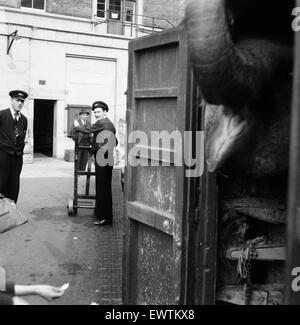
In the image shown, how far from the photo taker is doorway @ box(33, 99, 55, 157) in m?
20.4

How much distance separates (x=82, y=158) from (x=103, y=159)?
1.18 meters

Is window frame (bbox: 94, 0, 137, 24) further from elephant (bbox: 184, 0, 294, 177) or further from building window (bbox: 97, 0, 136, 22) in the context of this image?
elephant (bbox: 184, 0, 294, 177)

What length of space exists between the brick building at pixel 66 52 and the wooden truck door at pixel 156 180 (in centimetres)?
1387

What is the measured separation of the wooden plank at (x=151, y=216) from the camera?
9.46 feet

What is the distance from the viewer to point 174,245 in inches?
108

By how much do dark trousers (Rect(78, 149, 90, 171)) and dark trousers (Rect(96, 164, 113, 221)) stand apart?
91cm

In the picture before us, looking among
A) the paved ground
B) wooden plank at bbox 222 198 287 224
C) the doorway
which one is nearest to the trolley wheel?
the paved ground

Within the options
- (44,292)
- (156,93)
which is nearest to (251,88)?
(156,93)

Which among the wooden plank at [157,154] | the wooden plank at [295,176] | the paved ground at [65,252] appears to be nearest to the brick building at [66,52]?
the paved ground at [65,252]

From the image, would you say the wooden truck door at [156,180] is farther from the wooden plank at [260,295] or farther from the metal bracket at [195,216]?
the wooden plank at [260,295]

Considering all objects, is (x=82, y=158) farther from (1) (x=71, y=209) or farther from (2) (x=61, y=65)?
(2) (x=61, y=65)

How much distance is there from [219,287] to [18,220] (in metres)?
1.36
